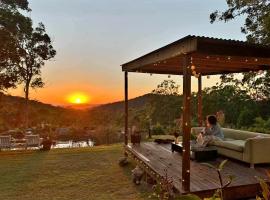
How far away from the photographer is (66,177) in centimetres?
678

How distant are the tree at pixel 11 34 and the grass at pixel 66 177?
384cm

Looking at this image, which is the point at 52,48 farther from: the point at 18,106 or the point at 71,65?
the point at 18,106

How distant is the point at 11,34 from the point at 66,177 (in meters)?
7.83

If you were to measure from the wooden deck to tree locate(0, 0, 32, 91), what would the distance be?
7397mm

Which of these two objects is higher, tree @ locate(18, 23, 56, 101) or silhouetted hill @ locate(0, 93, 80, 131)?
tree @ locate(18, 23, 56, 101)

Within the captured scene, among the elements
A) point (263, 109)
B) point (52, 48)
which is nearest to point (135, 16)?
point (52, 48)

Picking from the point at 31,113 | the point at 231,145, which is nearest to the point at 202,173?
the point at 231,145

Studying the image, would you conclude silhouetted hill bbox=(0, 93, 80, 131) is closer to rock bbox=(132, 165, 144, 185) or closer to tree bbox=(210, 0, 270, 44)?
rock bbox=(132, 165, 144, 185)

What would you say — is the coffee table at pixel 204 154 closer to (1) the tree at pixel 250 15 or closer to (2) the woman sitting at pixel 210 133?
(2) the woman sitting at pixel 210 133

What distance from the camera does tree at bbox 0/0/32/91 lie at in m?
11.5

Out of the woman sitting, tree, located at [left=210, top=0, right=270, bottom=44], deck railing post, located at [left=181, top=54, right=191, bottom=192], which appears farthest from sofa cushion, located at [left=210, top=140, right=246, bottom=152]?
tree, located at [left=210, top=0, right=270, bottom=44]

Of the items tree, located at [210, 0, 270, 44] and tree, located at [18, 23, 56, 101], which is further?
tree, located at [18, 23, 56, 101]

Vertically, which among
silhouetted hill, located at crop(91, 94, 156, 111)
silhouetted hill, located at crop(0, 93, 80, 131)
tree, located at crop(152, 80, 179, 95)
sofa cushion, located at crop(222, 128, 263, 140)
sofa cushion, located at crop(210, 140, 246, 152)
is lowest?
sofa cushion, located at crop(210, 140, 246, 152)

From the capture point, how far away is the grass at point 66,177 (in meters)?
5.47
